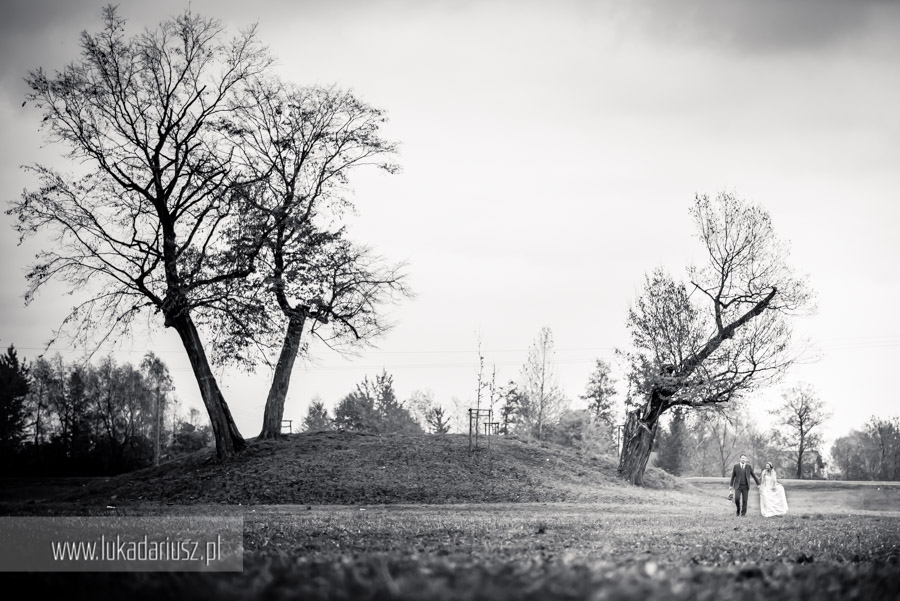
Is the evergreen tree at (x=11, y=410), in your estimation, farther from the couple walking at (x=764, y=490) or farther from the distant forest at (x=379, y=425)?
the couple walking at (x=764, y=490)

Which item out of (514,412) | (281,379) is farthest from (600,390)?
(281,379)

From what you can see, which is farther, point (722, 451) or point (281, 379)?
point (722, 451)

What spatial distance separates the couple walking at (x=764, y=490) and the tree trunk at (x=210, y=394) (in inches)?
797

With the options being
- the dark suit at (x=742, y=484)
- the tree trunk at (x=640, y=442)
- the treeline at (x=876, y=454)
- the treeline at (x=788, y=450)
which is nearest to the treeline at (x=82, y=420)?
the tree trunk at (x=640, y=442)

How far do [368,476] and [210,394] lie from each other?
7.94m

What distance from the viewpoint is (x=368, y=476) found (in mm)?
27984

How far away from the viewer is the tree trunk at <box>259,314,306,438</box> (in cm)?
3241

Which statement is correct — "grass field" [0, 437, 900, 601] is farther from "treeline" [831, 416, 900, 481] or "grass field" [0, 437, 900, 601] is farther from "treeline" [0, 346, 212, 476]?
"treeline" [831, 416, 900, 481]

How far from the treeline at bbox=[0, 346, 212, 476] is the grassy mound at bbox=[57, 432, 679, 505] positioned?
18.3 m

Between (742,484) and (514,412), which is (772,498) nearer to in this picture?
(742,484)

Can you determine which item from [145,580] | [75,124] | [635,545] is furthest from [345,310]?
[145,580]

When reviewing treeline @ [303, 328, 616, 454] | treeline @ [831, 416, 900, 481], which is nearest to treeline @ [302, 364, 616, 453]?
treeline @ [303, 328, 616, 454]

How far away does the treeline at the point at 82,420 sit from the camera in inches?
2386

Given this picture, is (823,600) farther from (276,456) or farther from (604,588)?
(276,456)
